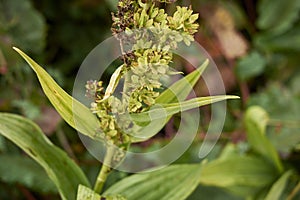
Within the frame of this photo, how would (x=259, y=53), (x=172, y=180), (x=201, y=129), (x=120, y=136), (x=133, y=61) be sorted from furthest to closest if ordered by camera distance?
(x=259, y=53), (x=201, y=129), (x=172, y=180), (x=120, y=136), (x=133, y=61)

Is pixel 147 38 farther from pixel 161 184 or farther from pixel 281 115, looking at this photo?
pixel 281 115

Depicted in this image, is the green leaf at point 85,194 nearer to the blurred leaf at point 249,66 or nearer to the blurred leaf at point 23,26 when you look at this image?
the blurred leaf at point 23,26

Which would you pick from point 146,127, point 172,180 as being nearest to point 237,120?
point 172,180

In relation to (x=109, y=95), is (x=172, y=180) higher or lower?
lower

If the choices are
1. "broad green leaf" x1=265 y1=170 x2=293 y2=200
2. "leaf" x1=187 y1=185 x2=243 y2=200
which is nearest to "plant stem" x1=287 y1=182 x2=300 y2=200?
"broad green leaf" x1=265 y1=170 x2=293 y2=200

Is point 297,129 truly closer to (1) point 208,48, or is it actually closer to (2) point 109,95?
(1) point 208,48

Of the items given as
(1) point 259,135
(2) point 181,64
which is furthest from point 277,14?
(1) point 259,135
